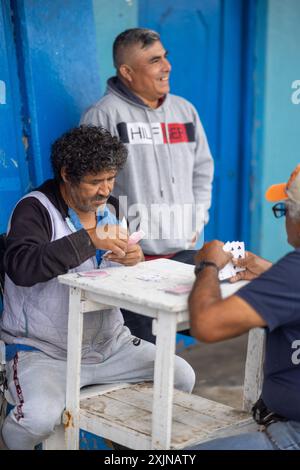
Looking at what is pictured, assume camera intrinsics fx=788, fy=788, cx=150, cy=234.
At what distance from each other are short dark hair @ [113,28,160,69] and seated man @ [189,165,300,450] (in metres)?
1.65

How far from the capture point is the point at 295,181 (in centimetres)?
255

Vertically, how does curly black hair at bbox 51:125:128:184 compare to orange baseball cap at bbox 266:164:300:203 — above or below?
above

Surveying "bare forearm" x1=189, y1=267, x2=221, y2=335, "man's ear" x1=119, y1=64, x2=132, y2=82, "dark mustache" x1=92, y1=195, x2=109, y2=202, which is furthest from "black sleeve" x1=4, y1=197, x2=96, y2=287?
"man's ear" x1=119, y1=64, x2=132, y2=82

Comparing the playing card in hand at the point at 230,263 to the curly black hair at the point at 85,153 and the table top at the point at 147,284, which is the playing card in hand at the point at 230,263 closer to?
the table top at the point at 147,284

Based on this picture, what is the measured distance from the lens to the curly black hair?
307 cm

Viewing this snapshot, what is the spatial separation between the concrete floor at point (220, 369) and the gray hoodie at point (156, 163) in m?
1.01

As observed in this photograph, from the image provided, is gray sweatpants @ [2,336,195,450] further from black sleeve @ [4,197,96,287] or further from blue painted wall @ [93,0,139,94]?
blue painted wall @ [93,0,139,94]

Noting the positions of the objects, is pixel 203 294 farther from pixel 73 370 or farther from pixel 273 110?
pixel 273 110

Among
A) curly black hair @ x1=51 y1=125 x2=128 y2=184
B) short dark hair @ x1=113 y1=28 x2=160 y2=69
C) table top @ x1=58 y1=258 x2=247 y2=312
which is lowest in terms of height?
table top @ x1=58 y1=258 x2=247 y2=312

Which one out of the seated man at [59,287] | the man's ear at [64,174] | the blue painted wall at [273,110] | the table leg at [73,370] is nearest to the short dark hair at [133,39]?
the seated man at [59,287]

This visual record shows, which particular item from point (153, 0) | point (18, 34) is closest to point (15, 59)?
point (18, 34)

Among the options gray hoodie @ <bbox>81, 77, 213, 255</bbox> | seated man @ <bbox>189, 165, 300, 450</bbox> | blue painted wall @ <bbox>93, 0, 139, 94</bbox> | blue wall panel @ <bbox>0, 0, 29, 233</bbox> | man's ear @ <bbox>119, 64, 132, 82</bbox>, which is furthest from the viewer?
blue painted wall @ <bbox>93, 0, 139, 94</bbox>

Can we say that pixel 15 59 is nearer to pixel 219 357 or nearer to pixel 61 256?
pixel 61 256
